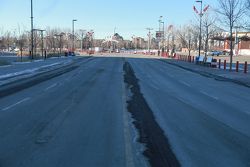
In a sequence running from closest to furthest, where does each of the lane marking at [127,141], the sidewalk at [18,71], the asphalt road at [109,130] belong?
the lane marking at [127,141]
the asphalt road at [109,130]
the sidewalk at [18,71]

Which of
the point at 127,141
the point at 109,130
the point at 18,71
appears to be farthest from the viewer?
the point at 18,71

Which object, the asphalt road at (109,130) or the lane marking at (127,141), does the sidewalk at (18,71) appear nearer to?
the asphalt road at (109,130)

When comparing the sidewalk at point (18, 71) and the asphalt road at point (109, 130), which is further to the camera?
the sidewalk at point (18, 71)

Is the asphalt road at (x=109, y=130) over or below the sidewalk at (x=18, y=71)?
over

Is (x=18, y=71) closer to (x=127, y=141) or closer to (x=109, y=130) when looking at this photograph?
(x=109, y=130)

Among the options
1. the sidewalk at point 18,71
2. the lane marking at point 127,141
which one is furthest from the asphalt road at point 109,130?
the sidewalk at point 18,71

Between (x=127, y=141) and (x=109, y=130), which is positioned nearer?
(x=127, y=141)

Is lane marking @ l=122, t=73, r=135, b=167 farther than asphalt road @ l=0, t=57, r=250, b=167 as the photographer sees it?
No

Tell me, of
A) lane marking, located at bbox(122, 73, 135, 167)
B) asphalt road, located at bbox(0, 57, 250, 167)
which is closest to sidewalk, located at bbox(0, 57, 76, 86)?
asphalt road, located at bbox(0, 57, 250, 167)

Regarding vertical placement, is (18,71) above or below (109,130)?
below

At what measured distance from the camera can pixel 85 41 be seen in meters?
170

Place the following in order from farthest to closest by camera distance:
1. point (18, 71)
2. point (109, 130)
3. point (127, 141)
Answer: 1. point (18, 71)
2. point (109, 130)
3. point (127, 141)

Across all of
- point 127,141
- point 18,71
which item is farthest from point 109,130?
point 18,71

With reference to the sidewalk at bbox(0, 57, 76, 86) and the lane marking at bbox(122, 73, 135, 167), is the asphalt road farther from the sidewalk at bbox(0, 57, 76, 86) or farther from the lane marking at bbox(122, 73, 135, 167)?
the sidewalk at bbox(0, 57, 76, 86)
